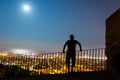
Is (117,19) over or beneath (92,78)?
over

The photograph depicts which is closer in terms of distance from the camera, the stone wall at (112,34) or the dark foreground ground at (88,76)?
the dark foreground ground at (88,76)

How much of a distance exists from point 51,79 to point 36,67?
209 inches

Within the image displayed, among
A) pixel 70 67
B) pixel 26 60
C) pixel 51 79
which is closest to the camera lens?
pixel 51 79

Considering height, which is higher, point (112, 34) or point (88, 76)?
point (112, 34)

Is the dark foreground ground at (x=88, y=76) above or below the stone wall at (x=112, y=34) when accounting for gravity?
below

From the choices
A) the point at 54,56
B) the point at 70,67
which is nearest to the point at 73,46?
the point at 70,67

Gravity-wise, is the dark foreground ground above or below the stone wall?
below

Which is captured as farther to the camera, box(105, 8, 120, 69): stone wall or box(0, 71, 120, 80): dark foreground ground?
box(105, 8, 120, 69): stone wall

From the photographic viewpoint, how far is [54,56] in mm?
19844

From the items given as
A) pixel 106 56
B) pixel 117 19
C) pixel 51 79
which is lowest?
pixel 51 79

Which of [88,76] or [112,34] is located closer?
[88,76]

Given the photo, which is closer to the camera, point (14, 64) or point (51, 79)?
point (51, 79)

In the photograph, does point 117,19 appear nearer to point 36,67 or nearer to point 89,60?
point 89,60

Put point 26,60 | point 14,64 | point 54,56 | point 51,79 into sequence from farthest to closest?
point 14,64, point 26,60, point 54,56, point 51,79
